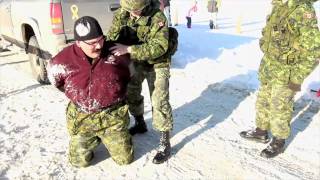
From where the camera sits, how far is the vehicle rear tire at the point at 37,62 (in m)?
6.69

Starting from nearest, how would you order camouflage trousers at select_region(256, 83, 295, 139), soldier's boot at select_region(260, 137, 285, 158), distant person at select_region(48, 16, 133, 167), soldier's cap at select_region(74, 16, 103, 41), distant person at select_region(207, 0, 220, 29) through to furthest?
soldier's cap at select_region(74, 16, 103, 41), distant person at select_region(48, 16, 133, 167), camouflage trousers at select_region(256, 83, 295, 139), soldier's boot at select_region(260, 137, 285, 158), distant person at select_region(207, 0, 220, 29)

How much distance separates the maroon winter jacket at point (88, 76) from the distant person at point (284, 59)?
1597mm

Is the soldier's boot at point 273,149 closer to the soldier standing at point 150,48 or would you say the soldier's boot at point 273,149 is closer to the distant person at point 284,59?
the distant person at point 284,59

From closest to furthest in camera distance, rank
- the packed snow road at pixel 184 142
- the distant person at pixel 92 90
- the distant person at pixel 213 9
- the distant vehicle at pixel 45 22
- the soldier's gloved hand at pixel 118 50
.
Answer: the distant person at pixel 92 90, the soldier's gloved hand at pixel 118 50, the packed snow road at pixel 184 142, the distant vehicle at pixel 45 22, the distant person at pixel 213 9

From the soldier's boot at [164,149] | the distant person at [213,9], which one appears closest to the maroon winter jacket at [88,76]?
the soldier's boot at [164,149]

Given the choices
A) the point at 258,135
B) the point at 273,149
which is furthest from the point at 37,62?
the point at 273,149

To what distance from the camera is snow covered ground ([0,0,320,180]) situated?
3.93 m

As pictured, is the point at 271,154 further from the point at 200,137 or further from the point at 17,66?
the point at 17,66

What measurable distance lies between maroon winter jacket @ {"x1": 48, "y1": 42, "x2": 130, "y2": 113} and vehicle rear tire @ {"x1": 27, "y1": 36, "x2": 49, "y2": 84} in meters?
3.13

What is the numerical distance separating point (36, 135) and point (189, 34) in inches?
361

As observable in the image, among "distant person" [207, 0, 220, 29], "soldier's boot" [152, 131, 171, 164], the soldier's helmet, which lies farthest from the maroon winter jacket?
"distant person" [207, 0, 220, 29]

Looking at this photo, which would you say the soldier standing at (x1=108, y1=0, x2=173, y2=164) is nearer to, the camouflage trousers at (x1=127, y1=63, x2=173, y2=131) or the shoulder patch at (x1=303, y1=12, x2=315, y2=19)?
the camouflage trousers at (x1=127, y1=63, x2=173, y2=131)

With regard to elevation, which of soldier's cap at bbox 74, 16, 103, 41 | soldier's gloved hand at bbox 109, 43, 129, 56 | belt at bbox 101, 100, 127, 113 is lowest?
belt at bbox 101, 100, 127, 113

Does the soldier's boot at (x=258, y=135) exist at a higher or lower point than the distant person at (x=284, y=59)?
lower
